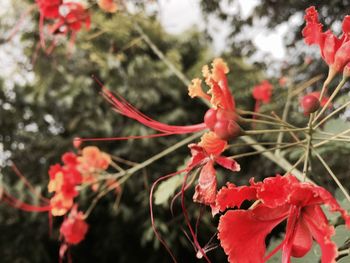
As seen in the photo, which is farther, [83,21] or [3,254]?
[3,254]

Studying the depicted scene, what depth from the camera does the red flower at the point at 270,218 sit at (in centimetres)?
84

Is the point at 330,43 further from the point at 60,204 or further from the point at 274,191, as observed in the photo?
the point at 60,204

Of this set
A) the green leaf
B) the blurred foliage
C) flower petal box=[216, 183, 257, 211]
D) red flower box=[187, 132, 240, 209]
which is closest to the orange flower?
the green leaf

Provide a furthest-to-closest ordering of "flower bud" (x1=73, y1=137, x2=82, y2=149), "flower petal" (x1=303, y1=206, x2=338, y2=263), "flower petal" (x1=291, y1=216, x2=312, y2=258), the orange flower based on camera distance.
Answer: the orange flower → "flower bud" (x1=73, y1=137, x2=82, y2=149) → "flower petal" (x1=291, y1=216, x2=312, y2=258) → "flower petal" (x1=303, y1=206, x2=338, y2=263)

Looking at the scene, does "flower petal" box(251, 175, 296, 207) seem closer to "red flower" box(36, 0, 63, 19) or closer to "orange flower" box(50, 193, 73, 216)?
"orange flower" box(50, 193, 73, 216)

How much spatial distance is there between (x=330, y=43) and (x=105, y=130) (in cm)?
326

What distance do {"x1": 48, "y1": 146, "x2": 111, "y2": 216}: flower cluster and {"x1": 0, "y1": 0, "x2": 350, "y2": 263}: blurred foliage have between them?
147 cm

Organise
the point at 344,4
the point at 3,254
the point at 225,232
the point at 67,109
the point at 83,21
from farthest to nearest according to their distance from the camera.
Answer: the point at 67,109, the point at 3,254, the point at 344,4, the point at 83,21, the point at 225,232

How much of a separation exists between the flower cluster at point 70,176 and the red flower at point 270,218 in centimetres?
113

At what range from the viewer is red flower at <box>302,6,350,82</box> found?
1026 mm

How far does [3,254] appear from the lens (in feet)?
13.9

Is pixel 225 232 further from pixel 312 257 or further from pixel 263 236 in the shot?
pixel 312 257

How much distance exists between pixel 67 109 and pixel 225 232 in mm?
3964

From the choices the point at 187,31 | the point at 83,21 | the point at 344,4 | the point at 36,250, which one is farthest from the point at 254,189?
the point at 187,31
